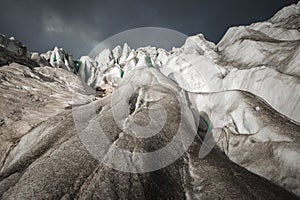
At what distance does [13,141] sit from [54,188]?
8965mm

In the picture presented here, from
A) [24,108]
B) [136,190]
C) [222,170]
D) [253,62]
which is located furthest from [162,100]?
[253,62]

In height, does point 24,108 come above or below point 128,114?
above

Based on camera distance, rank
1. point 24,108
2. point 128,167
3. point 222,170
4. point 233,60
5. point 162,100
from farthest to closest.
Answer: point 233,60 → point 24,108 → point 162,100 → point 222,170 → point 128,167

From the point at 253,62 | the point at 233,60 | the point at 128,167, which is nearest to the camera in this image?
the point at 128,167

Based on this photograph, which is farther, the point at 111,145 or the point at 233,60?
the point at 233,60

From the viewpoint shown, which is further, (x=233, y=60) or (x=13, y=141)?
(x=233, y=60)

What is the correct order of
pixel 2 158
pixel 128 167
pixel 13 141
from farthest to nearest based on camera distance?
pixel 13 141 → pixel 2 158 → pixel 128 167

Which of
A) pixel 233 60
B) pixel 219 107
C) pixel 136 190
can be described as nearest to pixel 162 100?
pixel 219 107

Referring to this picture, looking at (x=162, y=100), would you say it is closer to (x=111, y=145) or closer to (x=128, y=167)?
(x=111, y=145)

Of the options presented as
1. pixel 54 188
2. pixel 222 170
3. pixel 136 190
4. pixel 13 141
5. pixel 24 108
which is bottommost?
pixel 222 170

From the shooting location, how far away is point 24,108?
69.7 ft

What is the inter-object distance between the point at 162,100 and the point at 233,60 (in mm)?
17999

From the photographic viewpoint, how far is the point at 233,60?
32.3 meters

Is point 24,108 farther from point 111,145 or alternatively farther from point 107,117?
point 111,145
